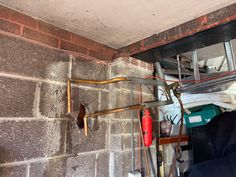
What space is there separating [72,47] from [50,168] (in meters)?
0.87

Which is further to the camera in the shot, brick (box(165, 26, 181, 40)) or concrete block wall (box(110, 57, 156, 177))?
concrete block wall (box(110, 57, 156, 177))

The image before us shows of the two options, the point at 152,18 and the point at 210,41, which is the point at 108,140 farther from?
the point at 210,41

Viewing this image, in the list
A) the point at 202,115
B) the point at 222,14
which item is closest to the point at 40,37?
the point at 222,14

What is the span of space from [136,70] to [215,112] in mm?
1203

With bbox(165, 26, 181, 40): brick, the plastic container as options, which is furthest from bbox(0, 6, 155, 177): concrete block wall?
the plastic container

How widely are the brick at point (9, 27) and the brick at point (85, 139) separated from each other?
2.28 ft

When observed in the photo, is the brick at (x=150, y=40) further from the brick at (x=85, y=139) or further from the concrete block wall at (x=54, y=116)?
the brick at (x=85, y=139)

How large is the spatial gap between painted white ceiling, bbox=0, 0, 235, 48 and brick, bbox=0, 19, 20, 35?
0.10 metres

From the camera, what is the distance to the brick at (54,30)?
1.26 m

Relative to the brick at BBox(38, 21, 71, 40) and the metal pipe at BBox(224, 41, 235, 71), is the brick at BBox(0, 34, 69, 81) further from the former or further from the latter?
the metal pipe at BBox(224, 41, 235, 71)

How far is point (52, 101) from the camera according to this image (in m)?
1.23

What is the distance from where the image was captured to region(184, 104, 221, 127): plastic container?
2180 millimetres

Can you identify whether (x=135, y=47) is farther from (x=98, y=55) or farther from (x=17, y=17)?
(x=17, y=17)

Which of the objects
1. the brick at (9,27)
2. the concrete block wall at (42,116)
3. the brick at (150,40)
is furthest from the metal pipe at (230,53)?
the brick at (9,27)
